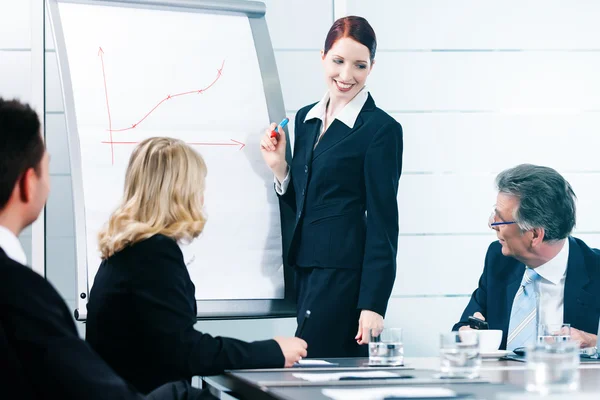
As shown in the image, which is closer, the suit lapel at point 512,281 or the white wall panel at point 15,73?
the suit lapel at point 512,281

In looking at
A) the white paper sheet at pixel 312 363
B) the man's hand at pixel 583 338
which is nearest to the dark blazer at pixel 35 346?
the white paper sheet at pixel 312 363

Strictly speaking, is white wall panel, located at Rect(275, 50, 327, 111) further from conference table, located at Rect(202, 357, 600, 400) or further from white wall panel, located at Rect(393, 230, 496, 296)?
conference table, located at Rect(202, 357, 600, 400)

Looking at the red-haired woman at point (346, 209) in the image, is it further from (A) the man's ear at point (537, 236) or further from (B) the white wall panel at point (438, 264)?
(B) the white wall panel at point (438, 264)

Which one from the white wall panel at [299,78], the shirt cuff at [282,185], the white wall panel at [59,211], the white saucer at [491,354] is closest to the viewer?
the white saucer at [491,354]

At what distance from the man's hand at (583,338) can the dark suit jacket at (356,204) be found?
20.4 inches

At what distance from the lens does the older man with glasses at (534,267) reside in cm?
238

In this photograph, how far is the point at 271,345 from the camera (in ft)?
5.83

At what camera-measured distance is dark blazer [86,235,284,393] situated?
5.55 ft

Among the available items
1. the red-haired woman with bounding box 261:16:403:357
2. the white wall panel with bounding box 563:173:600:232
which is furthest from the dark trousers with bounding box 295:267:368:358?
the white wall panel with bounding box 563:173:600:232

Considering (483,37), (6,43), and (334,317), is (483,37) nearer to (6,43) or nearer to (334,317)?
(334,317)

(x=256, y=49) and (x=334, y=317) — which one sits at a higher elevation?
(x=256, y=49)

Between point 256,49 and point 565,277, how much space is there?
1.29 metres

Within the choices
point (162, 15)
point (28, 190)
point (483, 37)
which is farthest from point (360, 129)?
point (28, 190)

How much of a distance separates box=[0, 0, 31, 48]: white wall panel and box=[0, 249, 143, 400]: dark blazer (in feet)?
7.38
